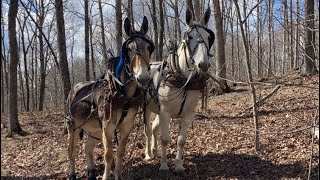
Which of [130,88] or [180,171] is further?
[180,171]

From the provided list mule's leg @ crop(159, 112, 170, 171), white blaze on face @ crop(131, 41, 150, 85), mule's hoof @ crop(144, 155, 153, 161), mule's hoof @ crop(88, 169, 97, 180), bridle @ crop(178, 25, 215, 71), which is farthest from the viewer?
mule's hoof @ crop(144, 155, 153, 161)

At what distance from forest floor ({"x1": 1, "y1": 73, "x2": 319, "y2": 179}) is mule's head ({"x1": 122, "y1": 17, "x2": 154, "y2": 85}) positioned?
1.42 m

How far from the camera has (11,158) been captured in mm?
9891

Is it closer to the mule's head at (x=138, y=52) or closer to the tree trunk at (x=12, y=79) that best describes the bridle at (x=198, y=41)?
the mule's head at (x=138, y=52)

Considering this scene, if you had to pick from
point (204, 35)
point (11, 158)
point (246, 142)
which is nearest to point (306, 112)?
point (246, 142)

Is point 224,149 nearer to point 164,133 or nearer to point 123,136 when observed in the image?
point 164,133

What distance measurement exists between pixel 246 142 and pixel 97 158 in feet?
10.4

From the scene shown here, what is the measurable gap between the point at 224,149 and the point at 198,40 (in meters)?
2.90

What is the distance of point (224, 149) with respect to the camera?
7.86 metres

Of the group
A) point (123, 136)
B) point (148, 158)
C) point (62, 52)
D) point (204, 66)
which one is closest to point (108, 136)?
point (123, 136)

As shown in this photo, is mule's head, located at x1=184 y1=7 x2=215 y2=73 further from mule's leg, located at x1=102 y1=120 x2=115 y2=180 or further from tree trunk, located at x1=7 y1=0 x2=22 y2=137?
tree trunk, located at x1=7 y1=0 x2=22 y2=137

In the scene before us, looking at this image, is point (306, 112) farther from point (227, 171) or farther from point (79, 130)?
point (79, 130)

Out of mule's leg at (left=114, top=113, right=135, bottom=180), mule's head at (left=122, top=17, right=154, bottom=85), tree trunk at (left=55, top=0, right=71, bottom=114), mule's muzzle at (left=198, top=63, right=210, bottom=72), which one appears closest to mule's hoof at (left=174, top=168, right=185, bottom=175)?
mule's leg at (left=114, top=113, right=135, bottom=180)

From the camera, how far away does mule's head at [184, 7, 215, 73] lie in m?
5.66
